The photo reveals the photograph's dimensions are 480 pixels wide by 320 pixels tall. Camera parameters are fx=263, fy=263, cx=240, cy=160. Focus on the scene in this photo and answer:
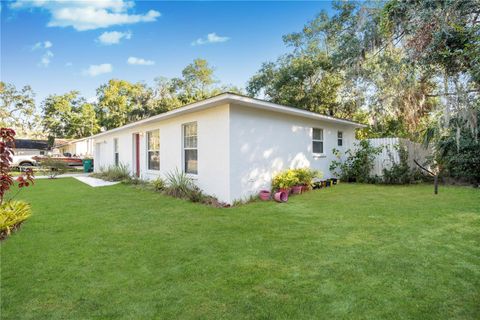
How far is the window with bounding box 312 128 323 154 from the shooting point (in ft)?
32.2

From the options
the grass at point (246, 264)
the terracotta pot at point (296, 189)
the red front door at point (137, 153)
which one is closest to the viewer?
the grass at point (246, 264)

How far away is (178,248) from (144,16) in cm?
836

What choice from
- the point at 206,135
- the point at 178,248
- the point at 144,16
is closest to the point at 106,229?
the point at 178,248

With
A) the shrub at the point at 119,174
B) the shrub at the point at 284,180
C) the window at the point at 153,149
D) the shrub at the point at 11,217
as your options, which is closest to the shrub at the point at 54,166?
the shrub at the point at 119,174

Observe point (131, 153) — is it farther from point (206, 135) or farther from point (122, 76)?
point (122, 76)

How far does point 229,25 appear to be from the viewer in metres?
10.4

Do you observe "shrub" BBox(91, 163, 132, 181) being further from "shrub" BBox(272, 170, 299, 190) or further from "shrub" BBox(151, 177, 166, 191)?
"shrub" BBox(272, 170, 299, 190)

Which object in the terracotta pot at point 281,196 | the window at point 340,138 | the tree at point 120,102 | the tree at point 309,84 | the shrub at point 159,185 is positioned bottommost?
the terracotta pot at point 281,196

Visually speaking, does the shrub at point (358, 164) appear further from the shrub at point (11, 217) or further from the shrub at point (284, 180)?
the shrub at point (11, 217)

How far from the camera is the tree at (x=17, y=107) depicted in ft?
90.7

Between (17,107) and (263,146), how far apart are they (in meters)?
33.3

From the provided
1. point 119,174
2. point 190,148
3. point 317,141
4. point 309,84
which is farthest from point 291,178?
point 309,84

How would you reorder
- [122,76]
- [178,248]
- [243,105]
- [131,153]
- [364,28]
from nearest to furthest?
[178,248] < [243,105] < [364,28] < [131,153] < [122,76]

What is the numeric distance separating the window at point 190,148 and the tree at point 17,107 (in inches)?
1147
